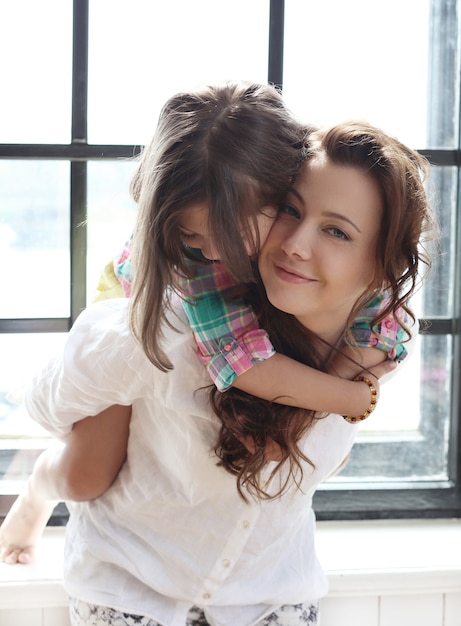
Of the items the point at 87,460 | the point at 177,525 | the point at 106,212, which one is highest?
the point at 106,212

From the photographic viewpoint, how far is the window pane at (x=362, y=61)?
1924mm

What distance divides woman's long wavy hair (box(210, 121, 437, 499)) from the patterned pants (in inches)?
10.1

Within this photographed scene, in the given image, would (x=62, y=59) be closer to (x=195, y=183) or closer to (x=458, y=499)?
(x=195, y=183)

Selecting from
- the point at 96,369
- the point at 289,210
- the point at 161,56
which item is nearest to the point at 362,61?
the point at 161,56

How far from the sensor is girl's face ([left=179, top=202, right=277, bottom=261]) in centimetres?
116

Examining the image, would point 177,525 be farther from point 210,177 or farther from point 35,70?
point 35,70

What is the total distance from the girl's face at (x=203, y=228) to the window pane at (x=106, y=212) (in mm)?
701

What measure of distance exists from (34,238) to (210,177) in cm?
89

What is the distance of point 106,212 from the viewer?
191cm

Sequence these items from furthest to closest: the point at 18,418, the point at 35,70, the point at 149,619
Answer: the point at 18,418, the point at 35,70, the point at 149,619

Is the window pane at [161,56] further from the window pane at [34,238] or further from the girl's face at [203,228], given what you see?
the girl's face at [203,228]

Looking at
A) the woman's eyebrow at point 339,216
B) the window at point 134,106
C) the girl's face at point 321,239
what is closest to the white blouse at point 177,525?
the girl's face at point 321,239

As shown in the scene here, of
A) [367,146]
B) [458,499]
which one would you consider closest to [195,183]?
[367,146]

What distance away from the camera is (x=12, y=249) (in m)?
1.91
